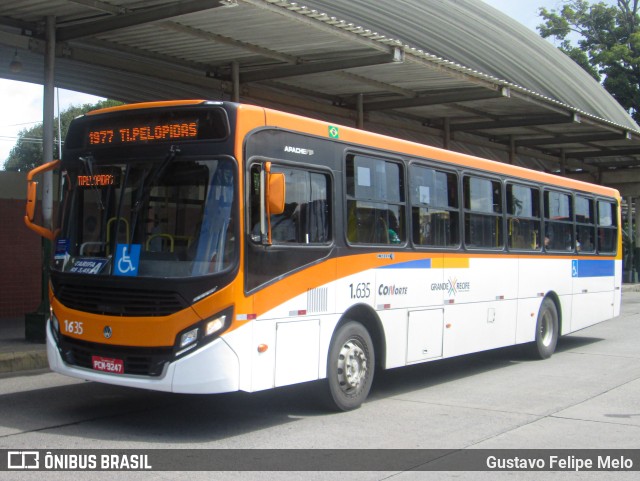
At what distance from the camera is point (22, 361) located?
37.7ft

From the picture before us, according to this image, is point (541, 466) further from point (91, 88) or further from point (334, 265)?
point (91, 88)

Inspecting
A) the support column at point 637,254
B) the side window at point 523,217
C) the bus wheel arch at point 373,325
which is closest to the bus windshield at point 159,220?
the bus wheel arch at point 373,325

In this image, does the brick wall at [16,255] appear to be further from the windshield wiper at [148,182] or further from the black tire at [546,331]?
the black tire at [546,331]

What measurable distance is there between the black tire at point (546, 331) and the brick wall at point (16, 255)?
9948 millimetres

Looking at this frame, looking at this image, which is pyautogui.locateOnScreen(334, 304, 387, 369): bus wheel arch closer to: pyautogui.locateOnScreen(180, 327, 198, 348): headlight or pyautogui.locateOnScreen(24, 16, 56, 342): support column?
pyautogui.locateOnScreen(180, 327, 198, 348): headlight

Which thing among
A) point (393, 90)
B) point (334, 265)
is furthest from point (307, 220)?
point (393, 90)

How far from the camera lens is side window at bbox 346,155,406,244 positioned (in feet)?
30.1

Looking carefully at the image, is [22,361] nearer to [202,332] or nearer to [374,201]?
[202,332]

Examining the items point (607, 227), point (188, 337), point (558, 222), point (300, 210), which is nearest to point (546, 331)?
point (558, 222)

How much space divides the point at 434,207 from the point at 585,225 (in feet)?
19.0

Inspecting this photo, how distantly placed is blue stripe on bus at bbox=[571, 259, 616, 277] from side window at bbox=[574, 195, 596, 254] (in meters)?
0.22

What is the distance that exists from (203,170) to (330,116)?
12943 mm

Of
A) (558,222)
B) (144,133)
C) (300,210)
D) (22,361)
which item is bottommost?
(22,361)

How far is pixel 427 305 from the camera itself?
10.4 meters
